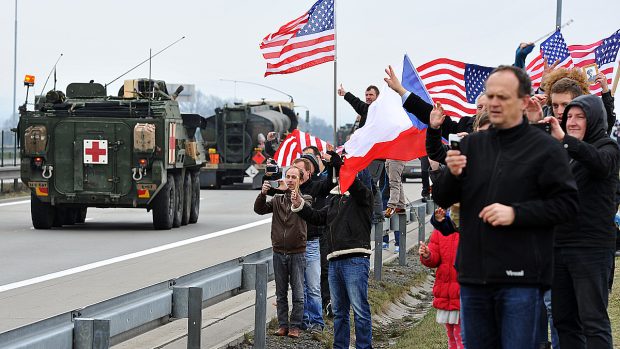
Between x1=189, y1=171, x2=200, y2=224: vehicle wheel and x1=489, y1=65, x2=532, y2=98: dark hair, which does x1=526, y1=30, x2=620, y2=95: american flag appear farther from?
x1=489, y1=65, x2=532, y2=98: dark hair

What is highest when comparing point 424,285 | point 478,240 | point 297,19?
point 297,19

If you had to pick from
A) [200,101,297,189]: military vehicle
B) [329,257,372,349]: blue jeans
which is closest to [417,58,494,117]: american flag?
[329,257,372,349]: blue jeans

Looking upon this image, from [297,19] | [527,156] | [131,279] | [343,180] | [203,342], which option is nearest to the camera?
[527,156]

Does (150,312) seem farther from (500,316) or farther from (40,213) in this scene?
(40,213)

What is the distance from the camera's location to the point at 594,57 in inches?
843

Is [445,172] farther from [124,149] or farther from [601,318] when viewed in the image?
[124,149]

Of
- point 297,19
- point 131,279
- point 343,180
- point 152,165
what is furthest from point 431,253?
point 152,165

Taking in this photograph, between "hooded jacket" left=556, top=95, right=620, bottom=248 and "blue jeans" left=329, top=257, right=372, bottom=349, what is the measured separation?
284 cm

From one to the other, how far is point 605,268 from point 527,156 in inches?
83.3

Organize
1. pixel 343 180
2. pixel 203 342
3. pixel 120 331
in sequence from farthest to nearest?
pixel 203 342
pixel 343 180
pixel 120 331

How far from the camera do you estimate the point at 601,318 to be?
866cm

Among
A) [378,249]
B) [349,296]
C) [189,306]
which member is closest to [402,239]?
[378,249]

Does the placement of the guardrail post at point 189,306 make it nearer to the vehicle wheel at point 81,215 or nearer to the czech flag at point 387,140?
the czech flag at point 387,140

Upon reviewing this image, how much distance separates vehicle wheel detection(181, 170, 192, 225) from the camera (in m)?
28.8
